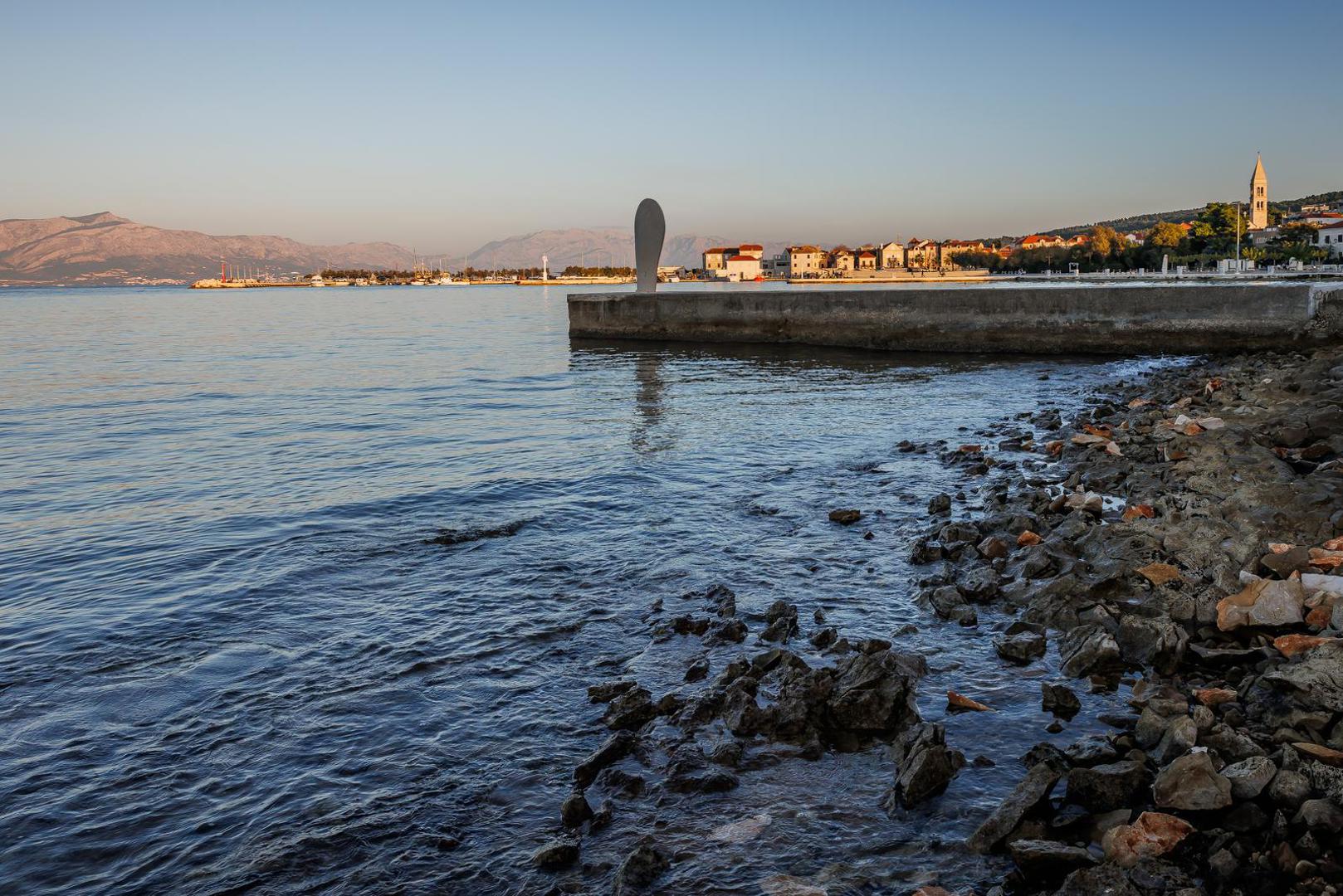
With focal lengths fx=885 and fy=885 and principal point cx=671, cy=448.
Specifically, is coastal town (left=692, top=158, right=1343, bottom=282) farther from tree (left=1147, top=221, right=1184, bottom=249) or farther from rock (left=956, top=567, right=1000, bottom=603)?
rock (left=956, top=567, right=1000, bottom=603)

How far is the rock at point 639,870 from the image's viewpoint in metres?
3.29

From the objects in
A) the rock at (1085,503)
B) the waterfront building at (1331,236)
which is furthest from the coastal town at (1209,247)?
the rock at (1085,503)

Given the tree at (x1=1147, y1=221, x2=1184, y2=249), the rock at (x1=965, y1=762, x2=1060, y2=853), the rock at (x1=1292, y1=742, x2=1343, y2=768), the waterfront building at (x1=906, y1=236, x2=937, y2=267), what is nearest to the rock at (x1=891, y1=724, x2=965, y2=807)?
the rock at (x1=965, y1=762, x2=1060, y2=853)

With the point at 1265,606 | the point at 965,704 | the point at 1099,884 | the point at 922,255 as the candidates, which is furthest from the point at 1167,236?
the point at 1099,884

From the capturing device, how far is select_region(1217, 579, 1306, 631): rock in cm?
475

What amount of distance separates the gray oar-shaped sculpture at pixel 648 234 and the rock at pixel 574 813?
33.5 metres

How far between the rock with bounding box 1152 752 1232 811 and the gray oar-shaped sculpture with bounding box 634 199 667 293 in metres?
33.9

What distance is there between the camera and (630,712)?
182 inches

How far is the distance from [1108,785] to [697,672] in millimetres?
2273

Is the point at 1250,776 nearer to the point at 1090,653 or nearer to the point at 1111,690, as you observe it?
the point at 1111,690

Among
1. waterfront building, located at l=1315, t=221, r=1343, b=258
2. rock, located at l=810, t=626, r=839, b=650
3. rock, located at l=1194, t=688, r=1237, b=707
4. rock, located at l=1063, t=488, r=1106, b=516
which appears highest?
waterfront building, located at l=1315, t=221, r=1343, b=258

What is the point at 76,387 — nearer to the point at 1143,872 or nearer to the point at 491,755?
the point at 491,755

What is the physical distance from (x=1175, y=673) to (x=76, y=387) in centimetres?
2482

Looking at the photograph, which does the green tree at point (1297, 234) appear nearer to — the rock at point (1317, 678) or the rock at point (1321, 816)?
the rock at point (1317, 678)
